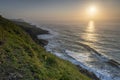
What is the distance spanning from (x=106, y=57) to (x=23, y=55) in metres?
27.1

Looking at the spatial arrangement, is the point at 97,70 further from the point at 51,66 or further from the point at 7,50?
the point at 7,50

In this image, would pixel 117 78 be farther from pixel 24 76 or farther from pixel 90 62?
pixel 24 76

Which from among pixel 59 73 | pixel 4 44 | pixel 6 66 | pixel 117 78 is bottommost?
pixel 117 78

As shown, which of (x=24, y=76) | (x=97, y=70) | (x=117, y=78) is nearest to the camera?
(x=24, y=76)

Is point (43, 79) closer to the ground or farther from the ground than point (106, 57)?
farther from the ground

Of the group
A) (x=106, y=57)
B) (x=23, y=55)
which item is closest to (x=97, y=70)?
(x=106, y=57)

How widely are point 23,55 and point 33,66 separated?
7.49ft

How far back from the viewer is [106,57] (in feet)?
127

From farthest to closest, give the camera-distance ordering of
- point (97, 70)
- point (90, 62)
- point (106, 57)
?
point (106, 57) < point (90, 62) < point (97, 70)

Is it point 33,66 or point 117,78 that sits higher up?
point 33,66

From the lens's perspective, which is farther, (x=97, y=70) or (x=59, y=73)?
(x=97, y=70)

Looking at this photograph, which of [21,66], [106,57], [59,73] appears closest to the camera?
[21,66]

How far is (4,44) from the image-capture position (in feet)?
55.3

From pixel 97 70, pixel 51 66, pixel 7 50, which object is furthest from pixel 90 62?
pixel 7 50
